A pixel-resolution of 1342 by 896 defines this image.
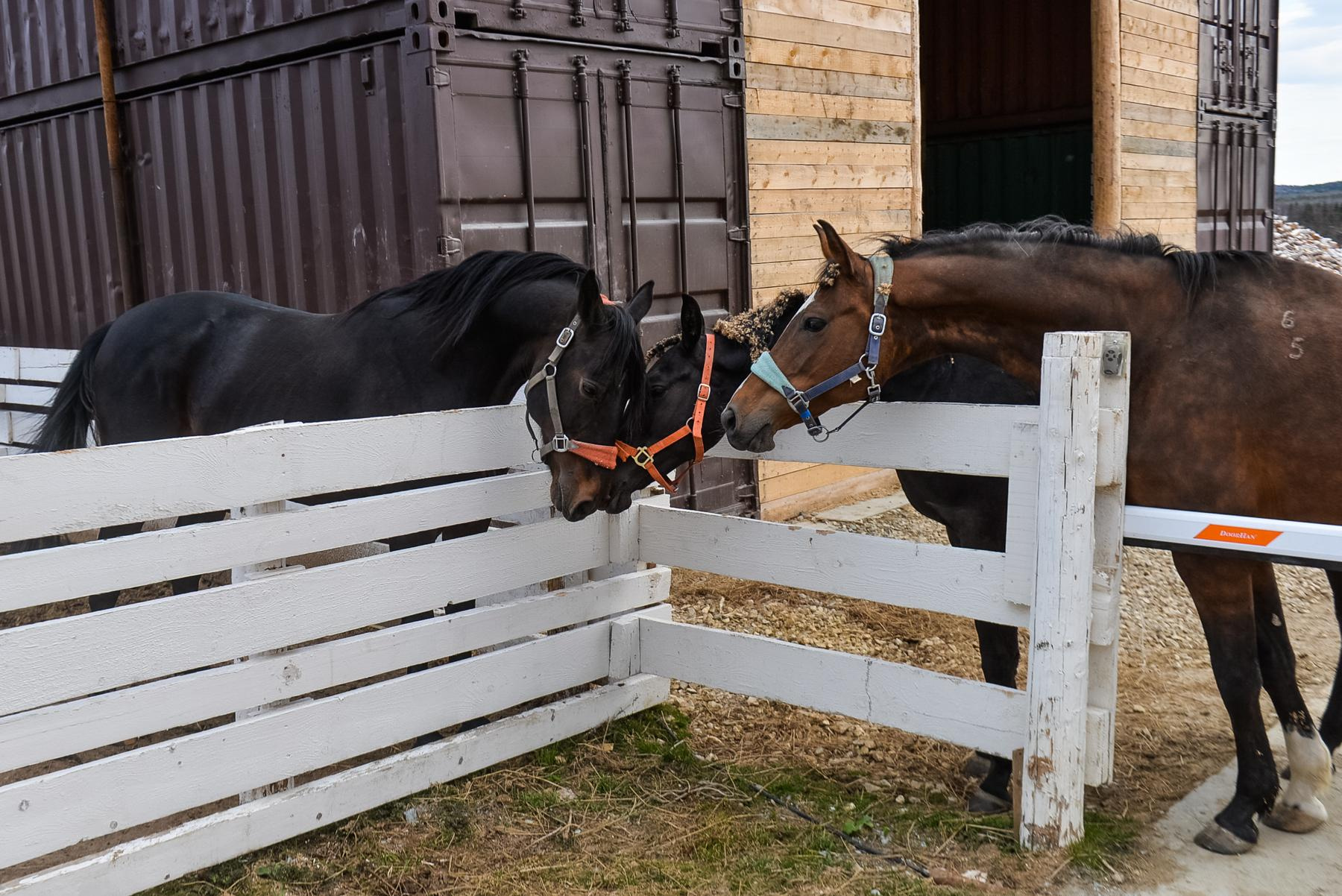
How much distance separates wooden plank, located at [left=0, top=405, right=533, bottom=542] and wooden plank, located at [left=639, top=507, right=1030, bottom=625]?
60 centimetres

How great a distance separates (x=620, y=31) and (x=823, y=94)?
1720 millimetres

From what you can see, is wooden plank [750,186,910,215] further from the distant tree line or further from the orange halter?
the distant tree line

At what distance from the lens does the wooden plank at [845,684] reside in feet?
9.51

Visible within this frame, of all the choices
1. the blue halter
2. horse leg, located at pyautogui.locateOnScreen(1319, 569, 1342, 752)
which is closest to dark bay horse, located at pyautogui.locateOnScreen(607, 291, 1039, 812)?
the blue halter

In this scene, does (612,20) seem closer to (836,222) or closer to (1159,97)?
(836,222)

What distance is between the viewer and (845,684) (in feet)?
10.5

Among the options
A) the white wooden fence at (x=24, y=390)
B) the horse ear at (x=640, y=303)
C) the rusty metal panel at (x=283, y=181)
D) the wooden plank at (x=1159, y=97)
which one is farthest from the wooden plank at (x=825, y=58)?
the white wooden fence at (x=24, y=390)

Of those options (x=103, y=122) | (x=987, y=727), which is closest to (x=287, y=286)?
(x=103, y=122)

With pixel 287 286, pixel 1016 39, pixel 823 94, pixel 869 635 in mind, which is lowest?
pixel 869 635

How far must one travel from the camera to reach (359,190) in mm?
5324

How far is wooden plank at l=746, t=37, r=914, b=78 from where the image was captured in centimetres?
652

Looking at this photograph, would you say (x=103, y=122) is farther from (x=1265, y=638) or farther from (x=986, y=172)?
(x=986, y=172)

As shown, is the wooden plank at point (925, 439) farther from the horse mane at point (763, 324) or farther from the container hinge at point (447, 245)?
the container hinge at point (447, 245)

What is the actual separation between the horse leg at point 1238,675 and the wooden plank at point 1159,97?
7.18m
